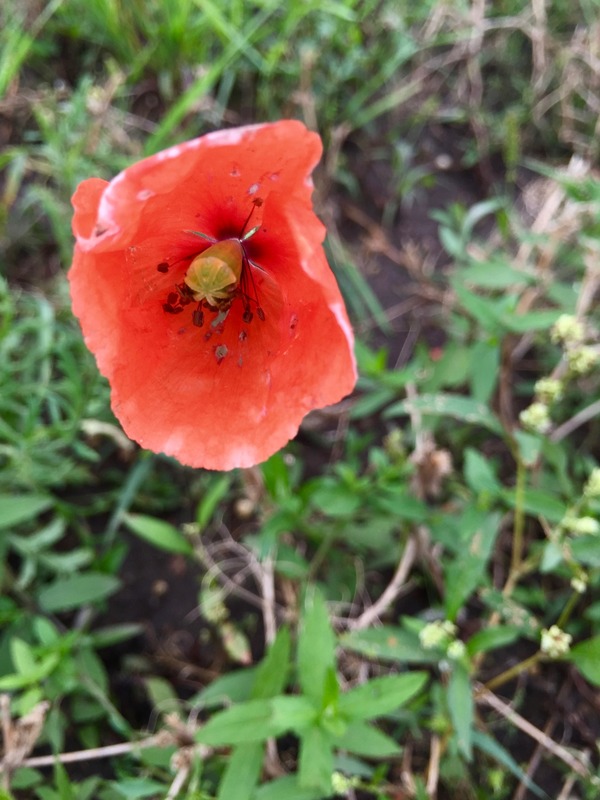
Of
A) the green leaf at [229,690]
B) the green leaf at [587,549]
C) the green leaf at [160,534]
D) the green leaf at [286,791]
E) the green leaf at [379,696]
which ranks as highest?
the green leaf at [587,549]

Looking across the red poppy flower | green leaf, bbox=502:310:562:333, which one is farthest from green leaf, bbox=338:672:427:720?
green leaf, bbox=502:310:562:333

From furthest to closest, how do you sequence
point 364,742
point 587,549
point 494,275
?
1. point 494,275
2. point 587,549
3. point 364,742

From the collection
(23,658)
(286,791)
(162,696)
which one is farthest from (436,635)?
(23,658)

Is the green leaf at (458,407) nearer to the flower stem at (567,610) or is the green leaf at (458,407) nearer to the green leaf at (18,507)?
the flower stem at (567,610)

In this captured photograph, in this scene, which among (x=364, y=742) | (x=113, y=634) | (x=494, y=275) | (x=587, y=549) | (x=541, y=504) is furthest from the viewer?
(x=494, y=275)

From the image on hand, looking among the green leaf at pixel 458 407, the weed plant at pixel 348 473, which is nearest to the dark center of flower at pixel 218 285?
the weed plant at pixel 348 473

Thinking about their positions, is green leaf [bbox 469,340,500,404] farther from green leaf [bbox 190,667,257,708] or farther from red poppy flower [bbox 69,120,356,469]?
green leaf [bbox 190,667,257,708]

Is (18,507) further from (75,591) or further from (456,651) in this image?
(456,651)
